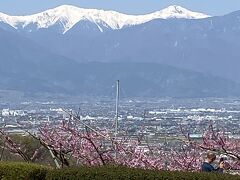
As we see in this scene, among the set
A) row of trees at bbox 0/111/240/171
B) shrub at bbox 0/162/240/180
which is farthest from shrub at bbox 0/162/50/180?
row of trees at bbox 0/111/240/171

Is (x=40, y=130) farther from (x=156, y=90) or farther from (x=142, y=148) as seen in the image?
(x=156, y=90)

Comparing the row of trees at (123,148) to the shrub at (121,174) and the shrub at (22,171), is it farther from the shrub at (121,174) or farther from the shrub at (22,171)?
the shrub at (121,174)

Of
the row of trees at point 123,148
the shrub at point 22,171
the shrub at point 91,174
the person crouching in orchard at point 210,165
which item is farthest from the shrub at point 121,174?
the row of trees at point 123,148

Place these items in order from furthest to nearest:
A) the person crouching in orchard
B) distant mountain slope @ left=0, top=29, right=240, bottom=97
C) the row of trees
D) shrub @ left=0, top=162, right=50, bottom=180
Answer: distant mountain slope @ left=0, top=29, right=240, bottom=97, the row of trees, shrub @ left=0, top=162, right=50, bottom=180, the person crouching in orchard

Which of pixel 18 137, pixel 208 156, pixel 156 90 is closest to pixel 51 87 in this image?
pixel 156 90

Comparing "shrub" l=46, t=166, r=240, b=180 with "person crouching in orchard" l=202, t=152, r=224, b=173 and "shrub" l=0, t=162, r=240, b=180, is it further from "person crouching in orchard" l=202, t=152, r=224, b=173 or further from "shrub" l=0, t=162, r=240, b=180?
"person crouching in orchard" l=202, t=152, r=224, b=173

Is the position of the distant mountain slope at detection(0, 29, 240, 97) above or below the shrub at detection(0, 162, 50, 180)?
above
